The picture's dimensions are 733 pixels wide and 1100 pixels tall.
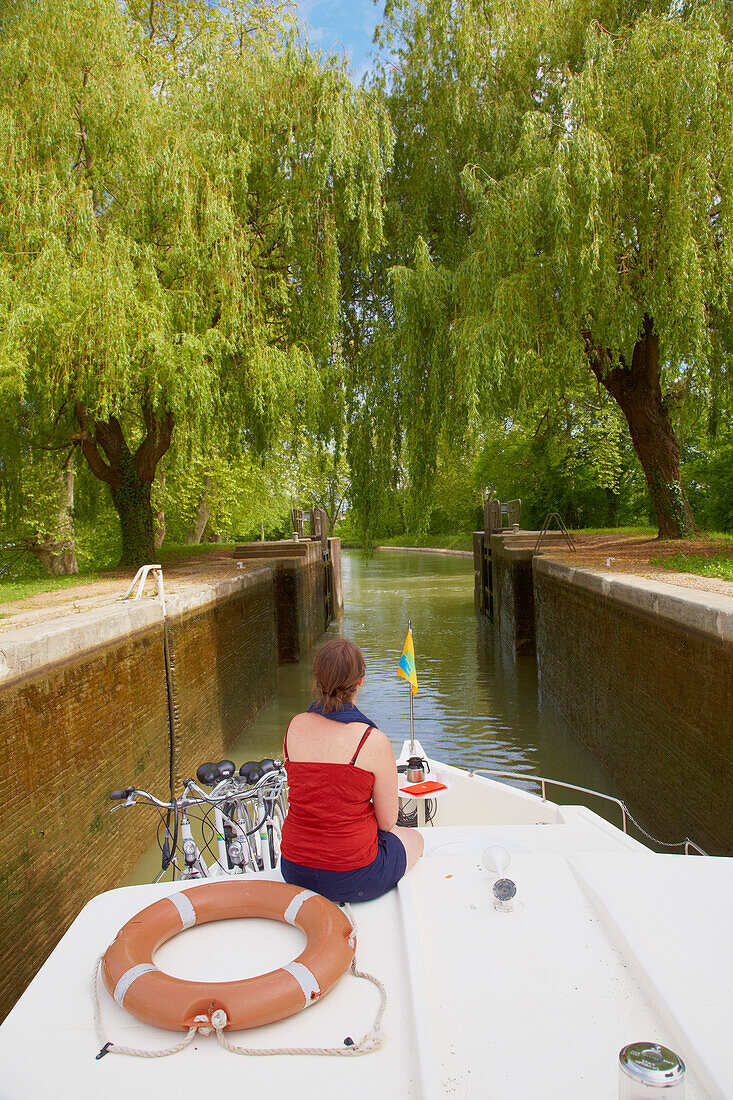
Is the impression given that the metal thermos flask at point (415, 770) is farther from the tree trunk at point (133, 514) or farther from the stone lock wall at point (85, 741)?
the tree trunk at point (133, 514)

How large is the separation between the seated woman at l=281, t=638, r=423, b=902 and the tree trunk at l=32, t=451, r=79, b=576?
17.7 meters

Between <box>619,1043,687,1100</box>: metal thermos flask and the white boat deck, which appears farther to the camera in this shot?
the white boat deck

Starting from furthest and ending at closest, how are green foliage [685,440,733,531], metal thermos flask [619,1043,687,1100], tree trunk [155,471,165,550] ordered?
green foliage [685,440,733,531]
tree trunk [155,471,165,550]
metal thermos flask [619,1043,687,1100]

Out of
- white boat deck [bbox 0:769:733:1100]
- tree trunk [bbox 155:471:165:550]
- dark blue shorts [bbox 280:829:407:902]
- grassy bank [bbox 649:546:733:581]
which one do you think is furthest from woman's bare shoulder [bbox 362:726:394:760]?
tree trunk [bbox 155:471:165:550]

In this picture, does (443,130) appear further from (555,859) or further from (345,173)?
(555,859)

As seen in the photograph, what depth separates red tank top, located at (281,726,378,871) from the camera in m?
2.72

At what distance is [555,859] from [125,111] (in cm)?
1184

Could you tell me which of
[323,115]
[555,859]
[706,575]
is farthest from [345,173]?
[555,859]

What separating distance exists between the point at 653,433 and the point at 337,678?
1154 cm

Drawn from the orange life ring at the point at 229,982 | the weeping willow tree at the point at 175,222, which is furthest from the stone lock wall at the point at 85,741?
the weeping willow tree at the point at 175,222

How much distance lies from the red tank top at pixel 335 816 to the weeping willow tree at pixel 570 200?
8096 mm

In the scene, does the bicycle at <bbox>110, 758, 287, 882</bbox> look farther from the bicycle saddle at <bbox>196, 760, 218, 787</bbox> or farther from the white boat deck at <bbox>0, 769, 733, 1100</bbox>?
the white boat deck at <bbox>0, 769, 733, 1100</bbox>

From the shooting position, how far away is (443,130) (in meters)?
12.4

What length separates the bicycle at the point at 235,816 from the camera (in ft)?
12.8
